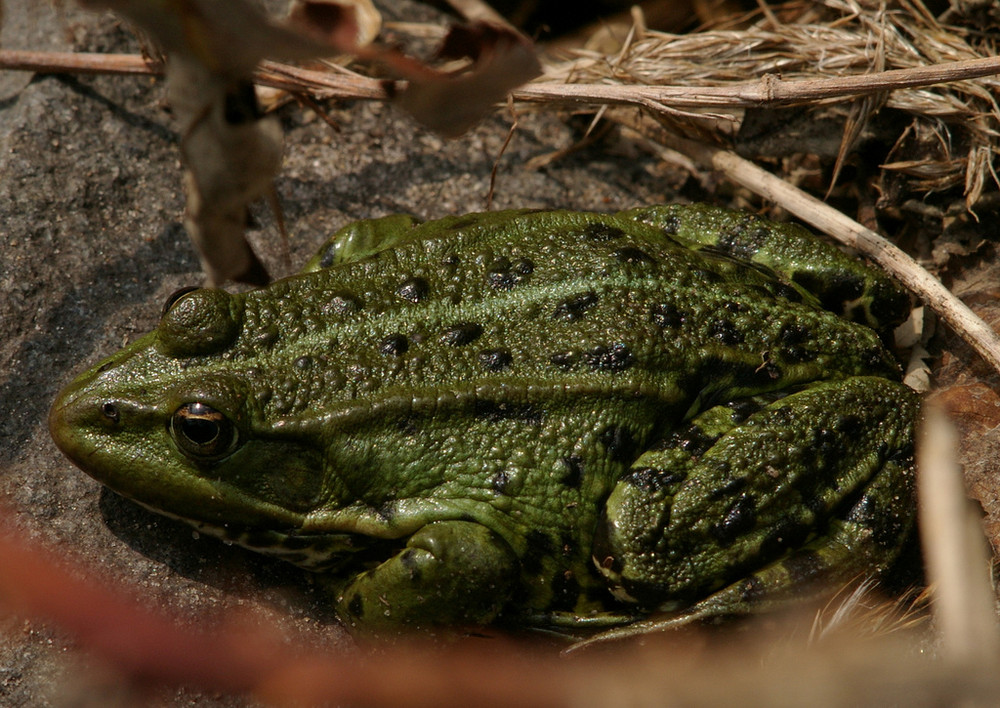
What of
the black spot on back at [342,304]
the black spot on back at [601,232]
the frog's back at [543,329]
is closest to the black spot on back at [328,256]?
the frog's back at [543,329]

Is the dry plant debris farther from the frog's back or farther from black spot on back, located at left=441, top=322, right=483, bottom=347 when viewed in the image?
black spot on back, located at left=441, top=322, right=483, bottom=347

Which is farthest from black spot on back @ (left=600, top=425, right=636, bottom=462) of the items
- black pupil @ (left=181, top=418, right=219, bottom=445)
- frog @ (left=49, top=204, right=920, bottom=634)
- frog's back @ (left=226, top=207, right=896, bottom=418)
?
black pupil @ (left=181, top=418, right=219, bottom=445)

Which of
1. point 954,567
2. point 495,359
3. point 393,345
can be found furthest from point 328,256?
point 954,567

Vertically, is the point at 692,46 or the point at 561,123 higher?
the point at 692,46

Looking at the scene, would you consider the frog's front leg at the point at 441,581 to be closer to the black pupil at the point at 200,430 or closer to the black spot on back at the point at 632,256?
the black pupil at the point at 200,430

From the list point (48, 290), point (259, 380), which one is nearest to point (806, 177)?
point (259, 380)

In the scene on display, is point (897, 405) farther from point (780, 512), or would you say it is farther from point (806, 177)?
point (806, 177)

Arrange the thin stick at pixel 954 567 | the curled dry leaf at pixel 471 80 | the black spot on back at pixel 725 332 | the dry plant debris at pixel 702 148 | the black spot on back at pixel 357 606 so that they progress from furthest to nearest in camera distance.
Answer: the black spot on back at pixel 725 332 → the black spot on back at pixel 357 606 → the dry plant debris at pixel 702 148 → the curled dry leaf at pixel 471 80 → the thin stick at pixel 954 567
